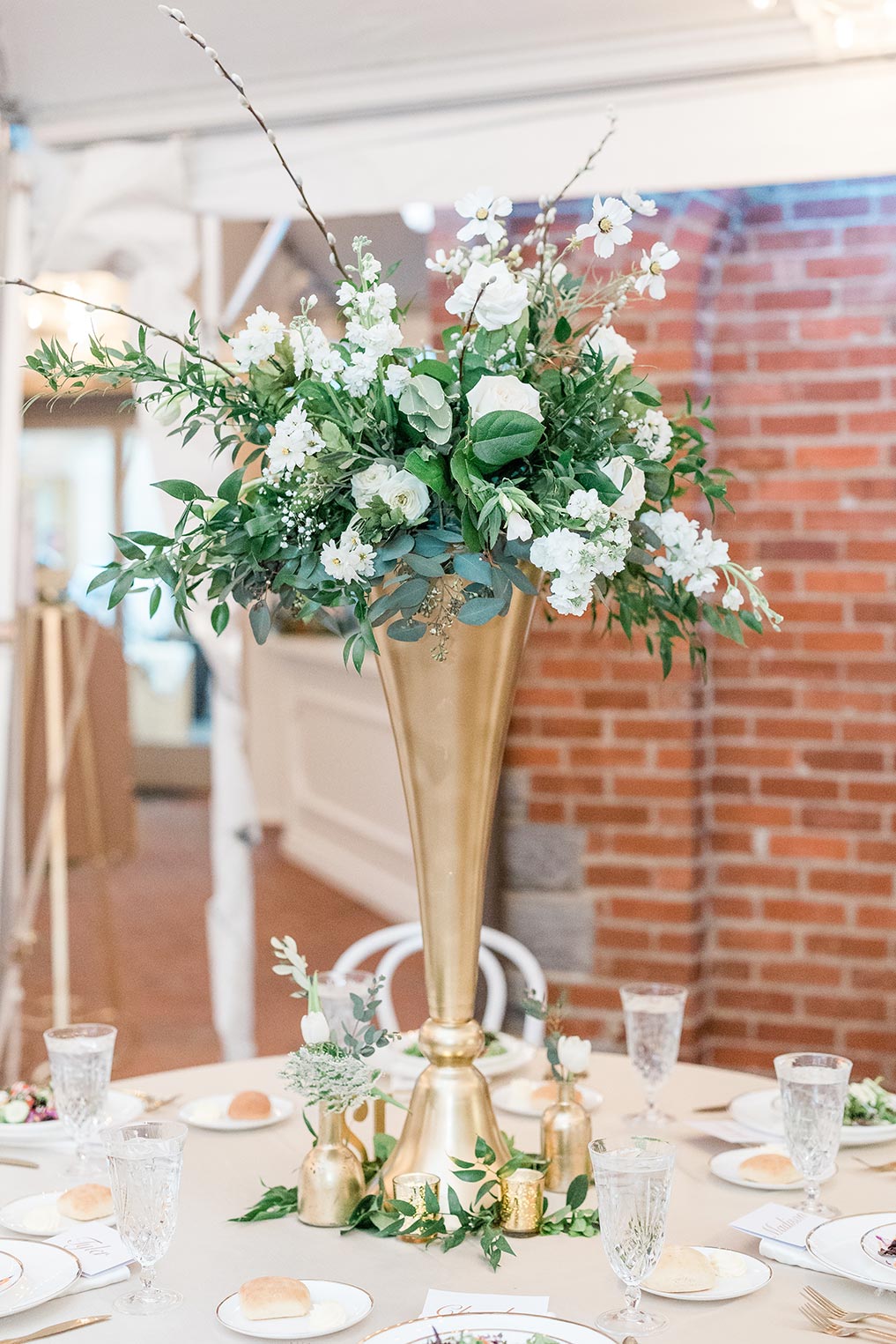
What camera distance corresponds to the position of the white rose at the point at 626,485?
4.46ft

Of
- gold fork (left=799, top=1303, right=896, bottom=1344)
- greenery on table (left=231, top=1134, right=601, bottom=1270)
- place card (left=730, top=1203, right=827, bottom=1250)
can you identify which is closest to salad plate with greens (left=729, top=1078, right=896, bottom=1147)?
place card (left=730, top=1203, right=827, bottom=1250)

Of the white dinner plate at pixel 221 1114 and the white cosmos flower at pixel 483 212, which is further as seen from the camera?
the white dinner plate at pixel 221 1114

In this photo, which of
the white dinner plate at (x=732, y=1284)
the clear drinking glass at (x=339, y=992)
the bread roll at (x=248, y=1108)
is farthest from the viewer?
the bread roll at (x=248, y=1108)

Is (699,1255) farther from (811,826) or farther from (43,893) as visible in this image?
(43,893)

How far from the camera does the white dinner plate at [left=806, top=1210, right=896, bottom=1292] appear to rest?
124cm

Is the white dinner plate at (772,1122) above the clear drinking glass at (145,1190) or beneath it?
beneath

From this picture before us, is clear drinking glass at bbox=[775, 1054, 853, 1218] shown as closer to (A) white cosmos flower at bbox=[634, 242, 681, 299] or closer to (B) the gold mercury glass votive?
(B) the gold mercury glass votive

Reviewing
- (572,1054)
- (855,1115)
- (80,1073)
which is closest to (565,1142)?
(572,1054)

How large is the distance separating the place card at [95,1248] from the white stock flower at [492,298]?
937 mm

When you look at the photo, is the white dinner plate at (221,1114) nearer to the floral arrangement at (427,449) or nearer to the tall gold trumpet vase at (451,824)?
the tall gold trumpet vase at (451,824)

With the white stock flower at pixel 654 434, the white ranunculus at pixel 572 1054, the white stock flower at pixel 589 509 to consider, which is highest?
Answer: the white stock flower at pixel 654 434

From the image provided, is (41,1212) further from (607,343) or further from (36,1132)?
(607,343)

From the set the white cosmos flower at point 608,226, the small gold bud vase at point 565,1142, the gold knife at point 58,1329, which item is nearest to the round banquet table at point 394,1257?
the gold knife at point 58,1329

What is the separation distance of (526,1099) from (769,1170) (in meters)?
0.36
